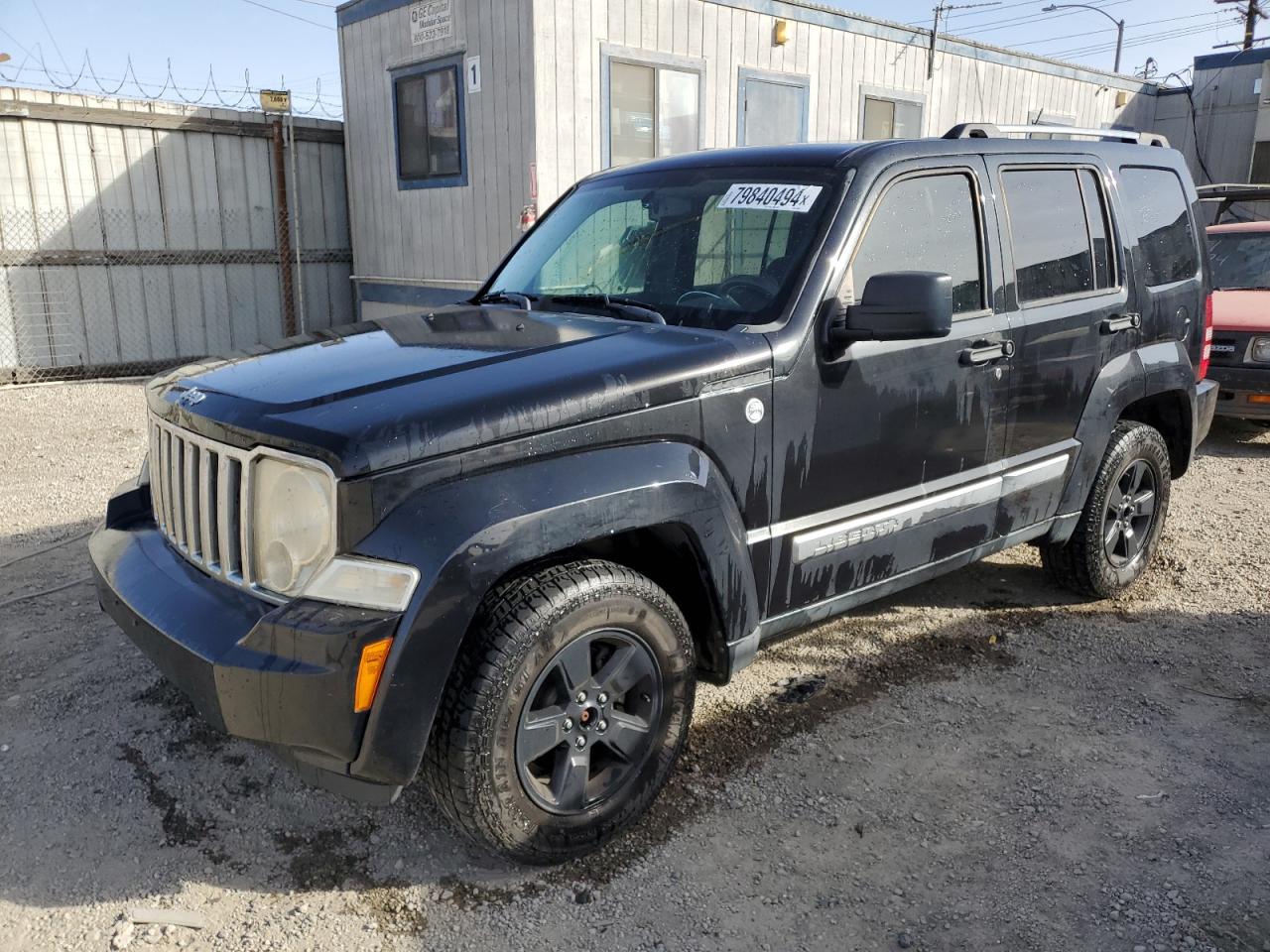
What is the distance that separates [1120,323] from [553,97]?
20.8 ft

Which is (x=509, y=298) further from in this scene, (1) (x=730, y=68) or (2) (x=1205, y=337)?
(1) (x=730, y=68)

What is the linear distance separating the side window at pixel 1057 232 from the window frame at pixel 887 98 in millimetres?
7550

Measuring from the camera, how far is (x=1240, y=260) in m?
8.90

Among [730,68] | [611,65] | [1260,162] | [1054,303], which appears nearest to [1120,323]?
[1054,303]

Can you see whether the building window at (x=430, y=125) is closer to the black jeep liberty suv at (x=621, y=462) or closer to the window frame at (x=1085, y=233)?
the black jeep liberty suv at (x=621, y=462)

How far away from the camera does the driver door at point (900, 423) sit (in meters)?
3.20

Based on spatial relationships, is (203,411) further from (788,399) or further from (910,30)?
(910,30)

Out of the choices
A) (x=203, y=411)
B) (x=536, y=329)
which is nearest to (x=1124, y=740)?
(x=536, y=329)

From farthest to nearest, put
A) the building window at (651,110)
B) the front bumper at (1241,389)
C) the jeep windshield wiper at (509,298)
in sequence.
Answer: the building window at (651,110) < the front bumper at (1241,389) < the jeep windshield wiper at (509,298)

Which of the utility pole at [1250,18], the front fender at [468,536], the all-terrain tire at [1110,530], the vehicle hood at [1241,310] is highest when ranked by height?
the utility pole at [1250,18]

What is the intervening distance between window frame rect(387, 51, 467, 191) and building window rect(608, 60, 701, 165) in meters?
1.51

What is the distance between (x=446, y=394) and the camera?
8.46 ft

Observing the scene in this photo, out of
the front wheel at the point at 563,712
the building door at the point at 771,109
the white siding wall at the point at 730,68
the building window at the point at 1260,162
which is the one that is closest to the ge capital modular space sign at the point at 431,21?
the white siding wall at the point at 730,68

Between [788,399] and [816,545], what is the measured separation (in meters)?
0.51
